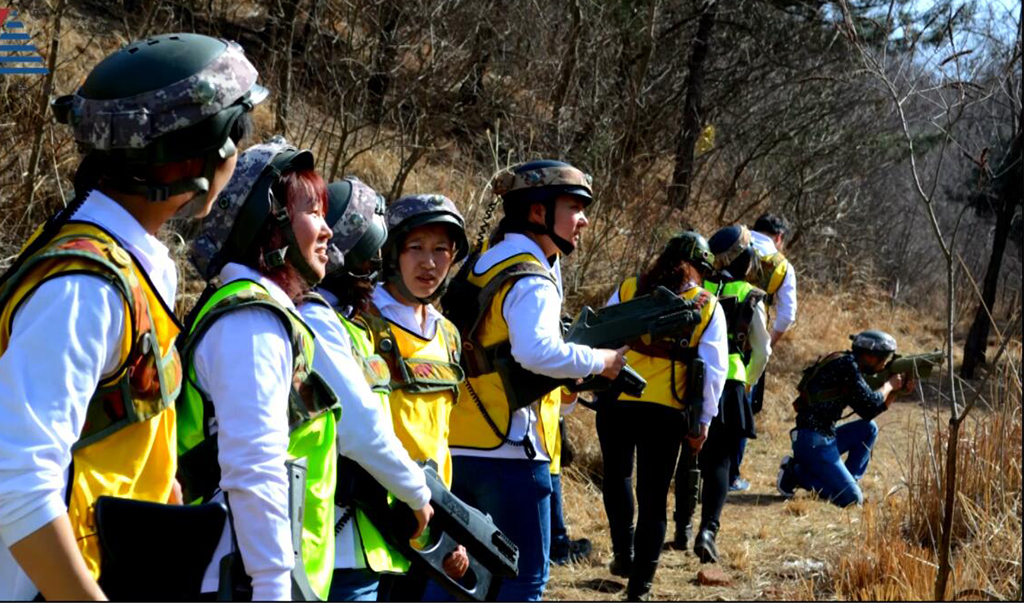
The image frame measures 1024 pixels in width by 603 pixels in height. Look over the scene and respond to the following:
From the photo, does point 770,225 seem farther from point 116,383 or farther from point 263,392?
point 116,383

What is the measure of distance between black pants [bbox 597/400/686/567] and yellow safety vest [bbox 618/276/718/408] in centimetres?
5

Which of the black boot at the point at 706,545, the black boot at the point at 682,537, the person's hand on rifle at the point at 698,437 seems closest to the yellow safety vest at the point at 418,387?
the person's hand on rifle at the point at 698,437

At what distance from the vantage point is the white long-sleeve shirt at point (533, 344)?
165 inches

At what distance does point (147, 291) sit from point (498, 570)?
1661mm

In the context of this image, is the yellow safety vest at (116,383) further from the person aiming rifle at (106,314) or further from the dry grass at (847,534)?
the dry grass at (847,534)

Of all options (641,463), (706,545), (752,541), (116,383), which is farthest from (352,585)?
(752,541)

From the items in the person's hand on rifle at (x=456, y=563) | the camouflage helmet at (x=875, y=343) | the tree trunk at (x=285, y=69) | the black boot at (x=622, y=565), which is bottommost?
the black boot at (x=622, y=565)

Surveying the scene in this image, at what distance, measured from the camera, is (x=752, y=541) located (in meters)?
7.37

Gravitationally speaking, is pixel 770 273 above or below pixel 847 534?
above

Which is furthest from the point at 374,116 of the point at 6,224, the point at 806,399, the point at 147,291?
the point at 147,291

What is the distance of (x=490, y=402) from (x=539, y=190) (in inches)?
31.9

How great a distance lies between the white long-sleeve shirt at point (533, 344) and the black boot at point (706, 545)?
2.80 metres

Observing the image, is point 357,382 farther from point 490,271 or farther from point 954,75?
point 954,75

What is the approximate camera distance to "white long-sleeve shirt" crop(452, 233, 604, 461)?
420cm
